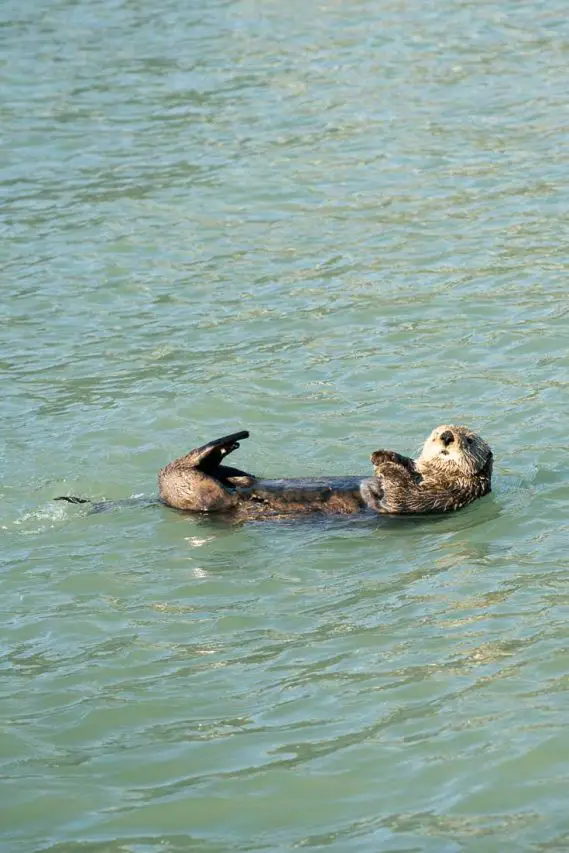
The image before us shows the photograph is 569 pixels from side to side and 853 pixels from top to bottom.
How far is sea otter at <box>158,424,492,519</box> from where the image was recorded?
7.82 m

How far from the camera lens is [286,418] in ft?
30.6

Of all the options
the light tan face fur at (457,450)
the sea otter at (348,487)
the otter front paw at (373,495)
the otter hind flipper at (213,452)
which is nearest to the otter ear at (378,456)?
the sea otter at (348,487)

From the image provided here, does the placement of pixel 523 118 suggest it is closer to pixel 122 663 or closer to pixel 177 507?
pixel 177 507

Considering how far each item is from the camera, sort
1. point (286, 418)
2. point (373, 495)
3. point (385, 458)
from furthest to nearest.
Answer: point (286, 418) < point (373, 495) < point (385, 458)

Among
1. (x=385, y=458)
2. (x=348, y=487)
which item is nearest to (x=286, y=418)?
(x=348, y=487)

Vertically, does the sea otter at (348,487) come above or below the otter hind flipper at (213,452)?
below

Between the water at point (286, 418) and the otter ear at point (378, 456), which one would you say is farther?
the otter ear at point (378, 456)

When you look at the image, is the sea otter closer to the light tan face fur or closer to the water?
the light tan face fur

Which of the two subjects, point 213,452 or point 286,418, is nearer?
point 213,452

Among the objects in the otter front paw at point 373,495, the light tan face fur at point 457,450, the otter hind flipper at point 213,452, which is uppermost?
the otter hind flipper at point 213,452

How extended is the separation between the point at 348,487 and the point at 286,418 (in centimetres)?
152

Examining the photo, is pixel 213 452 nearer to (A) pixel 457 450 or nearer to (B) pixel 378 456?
(B) pixel 378 456

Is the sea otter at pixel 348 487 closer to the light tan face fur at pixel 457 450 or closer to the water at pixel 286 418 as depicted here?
the light tan face fur at pixel 457 450

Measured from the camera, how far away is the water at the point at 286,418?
5.34 meters
